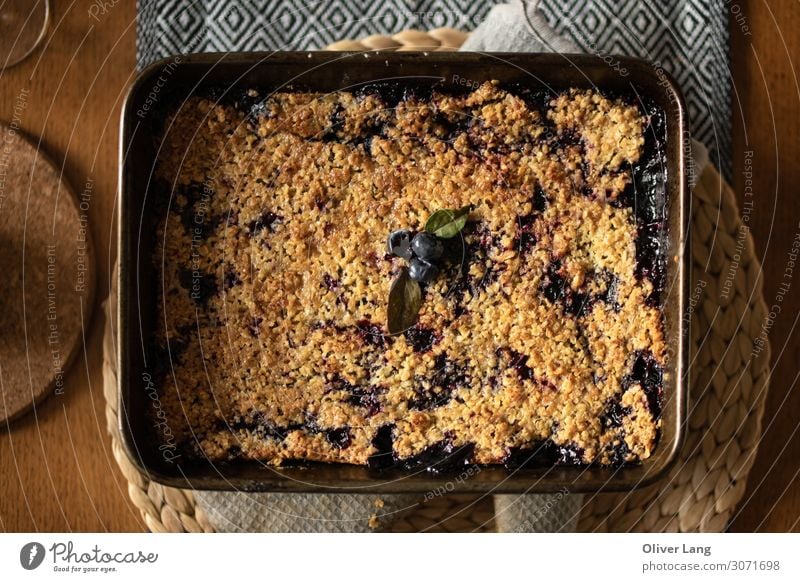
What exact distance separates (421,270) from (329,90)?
0.39 m

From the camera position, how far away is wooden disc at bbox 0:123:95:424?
1.73m

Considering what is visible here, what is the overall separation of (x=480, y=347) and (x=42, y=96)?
3.52 ft

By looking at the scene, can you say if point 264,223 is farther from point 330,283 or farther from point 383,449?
point 383,449

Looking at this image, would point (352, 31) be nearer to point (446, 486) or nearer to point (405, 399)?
point (405, 399)

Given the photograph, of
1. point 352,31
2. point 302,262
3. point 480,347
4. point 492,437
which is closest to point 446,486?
point 492,437

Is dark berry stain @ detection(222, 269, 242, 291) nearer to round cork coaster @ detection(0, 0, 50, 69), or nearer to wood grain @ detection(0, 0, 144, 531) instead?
wood grain @ detection(0, 0, 144, 531)

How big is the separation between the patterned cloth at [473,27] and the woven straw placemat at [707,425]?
0.20m

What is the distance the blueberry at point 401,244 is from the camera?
154cm

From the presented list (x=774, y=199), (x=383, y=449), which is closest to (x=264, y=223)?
(x=383, y=449)

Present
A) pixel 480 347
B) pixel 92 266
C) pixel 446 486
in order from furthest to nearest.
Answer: pixel 92 266 < pixel 480 347 < pixel 446 486

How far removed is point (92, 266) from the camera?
174cm

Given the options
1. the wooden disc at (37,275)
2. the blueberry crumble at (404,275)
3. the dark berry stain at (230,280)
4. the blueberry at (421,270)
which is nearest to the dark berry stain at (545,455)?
the blueberry crumble at (404,275)

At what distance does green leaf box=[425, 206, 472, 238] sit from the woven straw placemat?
0.48m

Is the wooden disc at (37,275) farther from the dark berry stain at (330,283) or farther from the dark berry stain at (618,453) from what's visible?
the dark berry stain at (618,453)
